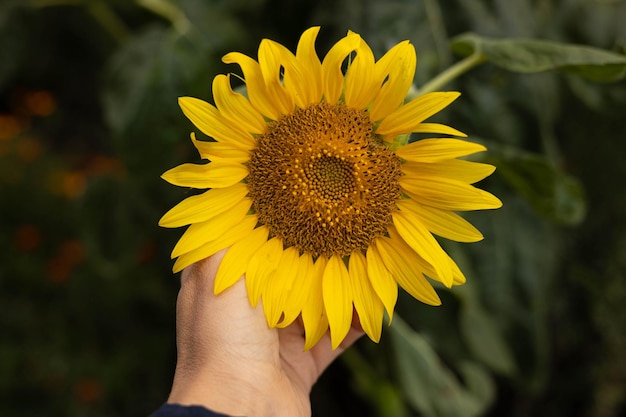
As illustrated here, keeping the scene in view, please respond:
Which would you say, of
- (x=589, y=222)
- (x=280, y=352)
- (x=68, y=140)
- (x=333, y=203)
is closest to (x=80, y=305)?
(x=68, y=140)

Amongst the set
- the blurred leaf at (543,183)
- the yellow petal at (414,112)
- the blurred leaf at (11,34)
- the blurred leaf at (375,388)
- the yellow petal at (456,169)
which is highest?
the blurred leaf at (11,34)

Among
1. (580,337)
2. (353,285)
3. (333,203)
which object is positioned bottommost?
(580,337)

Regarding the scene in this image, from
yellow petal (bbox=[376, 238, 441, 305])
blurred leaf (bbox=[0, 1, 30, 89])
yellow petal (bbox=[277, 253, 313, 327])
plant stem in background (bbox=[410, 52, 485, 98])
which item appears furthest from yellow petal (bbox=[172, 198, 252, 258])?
blurred leaf (bbox=[0, 1, 30, 89])

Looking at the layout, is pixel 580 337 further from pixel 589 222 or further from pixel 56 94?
pixel 56 94

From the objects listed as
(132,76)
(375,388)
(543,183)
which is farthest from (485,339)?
(132,76)

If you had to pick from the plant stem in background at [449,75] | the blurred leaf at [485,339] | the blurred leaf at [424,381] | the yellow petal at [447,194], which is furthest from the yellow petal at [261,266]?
the blurred leaf at [485,339]

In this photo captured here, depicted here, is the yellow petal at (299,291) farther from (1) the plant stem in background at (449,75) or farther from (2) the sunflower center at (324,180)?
(1) the plant stem in background at (449,75)
